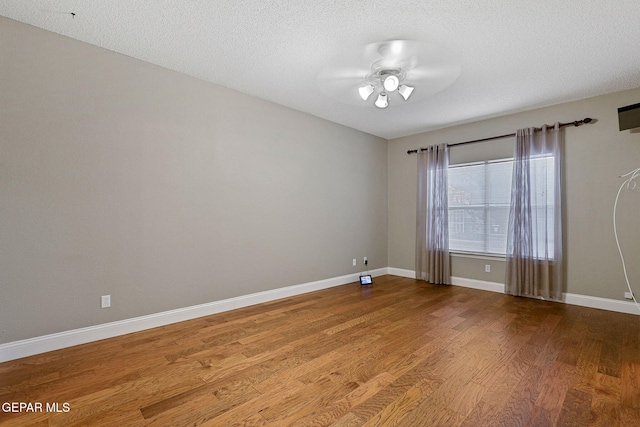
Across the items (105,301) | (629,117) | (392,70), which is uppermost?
(392,70)

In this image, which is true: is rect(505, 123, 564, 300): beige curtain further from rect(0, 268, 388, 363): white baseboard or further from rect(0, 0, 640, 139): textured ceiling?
rect(0, 268, 388, 363): white baseboard

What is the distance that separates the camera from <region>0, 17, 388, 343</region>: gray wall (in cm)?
249

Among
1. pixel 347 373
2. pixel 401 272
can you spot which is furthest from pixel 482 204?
pixel 347 373

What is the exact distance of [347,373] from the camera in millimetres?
2219

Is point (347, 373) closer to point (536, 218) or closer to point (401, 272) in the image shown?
point (536, 218)

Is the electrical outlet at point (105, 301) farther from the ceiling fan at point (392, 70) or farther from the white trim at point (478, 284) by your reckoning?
the white trim at point (478, 284)

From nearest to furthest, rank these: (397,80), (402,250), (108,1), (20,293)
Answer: (108,1)
(20,293)
(397,80)
(402,250)

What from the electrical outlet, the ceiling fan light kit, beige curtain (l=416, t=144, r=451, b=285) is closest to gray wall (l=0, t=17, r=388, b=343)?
the electrical outlet

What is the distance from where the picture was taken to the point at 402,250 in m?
5.90

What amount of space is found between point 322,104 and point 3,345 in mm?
4151

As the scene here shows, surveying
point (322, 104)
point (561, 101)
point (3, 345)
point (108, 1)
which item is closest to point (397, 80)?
point (322, 104)

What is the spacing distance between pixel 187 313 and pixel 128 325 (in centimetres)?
58

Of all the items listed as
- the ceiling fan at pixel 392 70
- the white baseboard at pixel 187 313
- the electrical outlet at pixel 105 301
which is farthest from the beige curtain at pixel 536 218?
the electrical outlet at pixel 105 301

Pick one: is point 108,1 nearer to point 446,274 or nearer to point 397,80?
point 397,80
